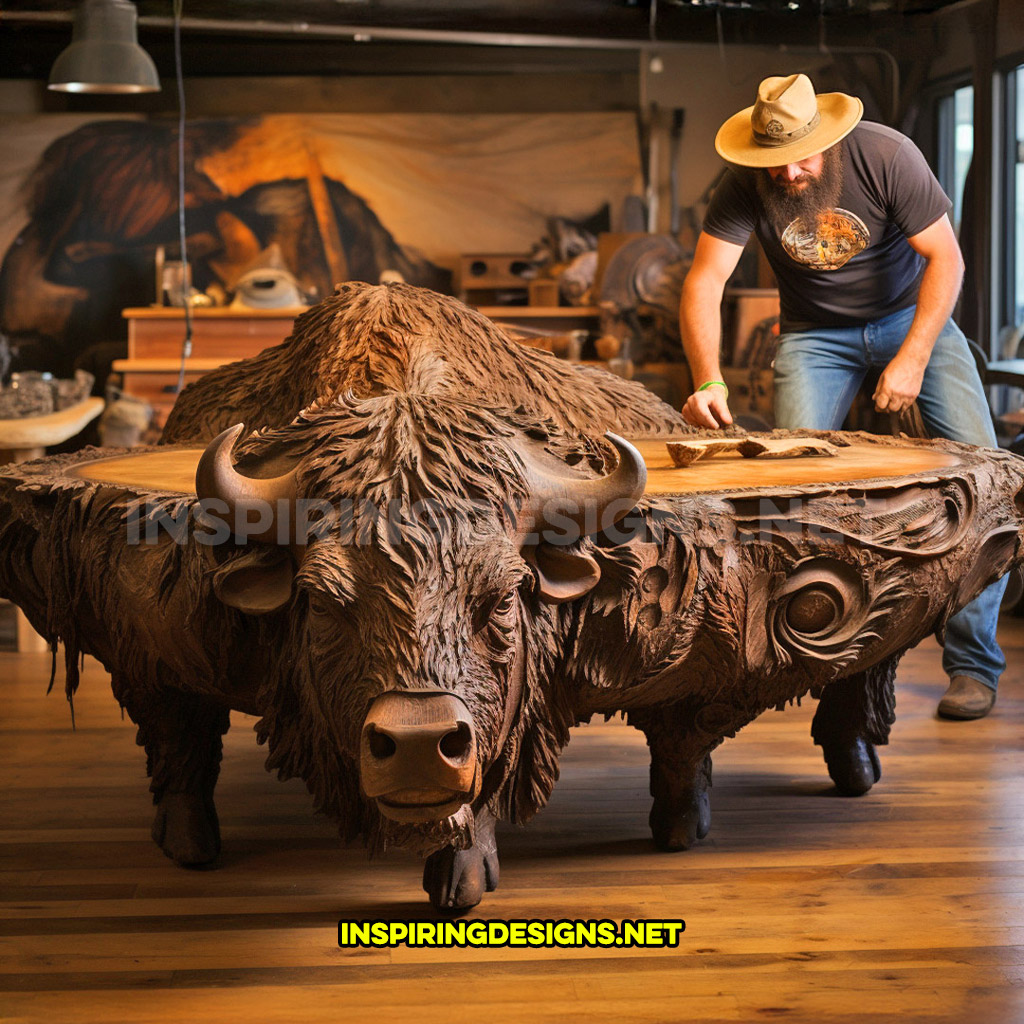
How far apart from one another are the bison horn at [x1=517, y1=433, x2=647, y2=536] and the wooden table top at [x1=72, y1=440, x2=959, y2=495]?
0.65 feet

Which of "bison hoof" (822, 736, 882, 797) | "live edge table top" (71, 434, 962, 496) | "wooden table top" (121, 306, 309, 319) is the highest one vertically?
"wooden table top" (121, 306, 309, 319)

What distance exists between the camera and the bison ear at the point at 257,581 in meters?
1.87

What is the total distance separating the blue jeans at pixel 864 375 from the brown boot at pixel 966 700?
0.25m

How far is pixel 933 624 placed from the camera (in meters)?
2.35

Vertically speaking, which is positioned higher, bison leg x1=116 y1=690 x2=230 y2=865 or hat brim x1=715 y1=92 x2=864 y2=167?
hat brim x1=715 y1=92 x2=864 y2=167

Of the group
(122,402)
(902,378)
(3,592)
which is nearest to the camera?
(3,592)

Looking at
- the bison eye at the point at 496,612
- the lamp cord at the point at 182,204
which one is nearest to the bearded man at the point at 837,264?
the bison eye at the point at 496,612

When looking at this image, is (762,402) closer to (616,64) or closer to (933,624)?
(616,64)

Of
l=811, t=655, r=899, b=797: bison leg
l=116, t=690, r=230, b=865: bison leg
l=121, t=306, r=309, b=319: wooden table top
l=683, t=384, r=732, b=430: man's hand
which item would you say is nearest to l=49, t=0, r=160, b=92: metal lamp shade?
l=121, t=306, r=309, b=319: wooden table top

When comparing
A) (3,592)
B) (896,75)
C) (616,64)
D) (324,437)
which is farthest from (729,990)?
(616,64)

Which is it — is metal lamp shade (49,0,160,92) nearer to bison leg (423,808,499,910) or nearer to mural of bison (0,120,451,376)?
mural of bison (0,120,451,376)

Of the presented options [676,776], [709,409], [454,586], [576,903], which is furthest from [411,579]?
[709,409]

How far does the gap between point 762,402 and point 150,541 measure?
4.87 meters

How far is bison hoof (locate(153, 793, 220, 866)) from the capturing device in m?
2.33
